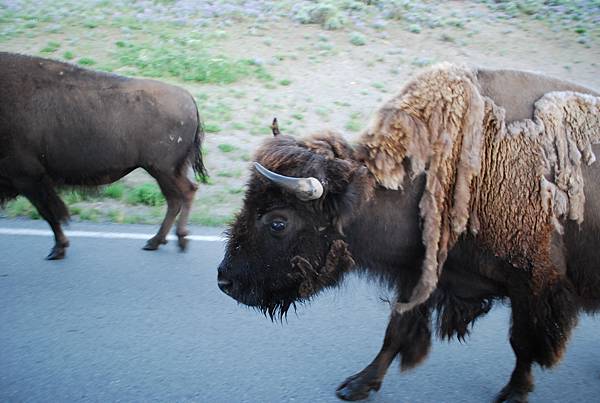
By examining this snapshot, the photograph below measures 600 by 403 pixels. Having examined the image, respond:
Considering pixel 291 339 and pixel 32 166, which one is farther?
pixel 32 166

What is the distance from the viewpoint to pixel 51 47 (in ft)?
38.4

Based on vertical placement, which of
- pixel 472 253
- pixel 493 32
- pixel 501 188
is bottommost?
pixel 493 32

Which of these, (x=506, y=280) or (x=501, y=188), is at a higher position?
(x=501, y=188)

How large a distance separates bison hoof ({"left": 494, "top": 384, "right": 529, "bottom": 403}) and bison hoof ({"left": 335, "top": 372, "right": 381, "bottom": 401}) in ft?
2.23

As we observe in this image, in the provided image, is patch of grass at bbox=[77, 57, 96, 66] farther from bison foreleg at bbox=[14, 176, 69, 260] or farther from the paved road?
the paved road

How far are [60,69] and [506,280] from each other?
4339mm

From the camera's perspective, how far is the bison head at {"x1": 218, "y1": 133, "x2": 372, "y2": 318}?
2.77 metres

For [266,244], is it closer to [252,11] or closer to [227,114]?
[227,114]

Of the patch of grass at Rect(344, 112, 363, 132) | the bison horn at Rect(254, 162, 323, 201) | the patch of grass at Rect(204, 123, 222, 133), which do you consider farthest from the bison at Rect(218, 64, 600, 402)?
the patch of grass at Rect(204, 123, 222, 133)

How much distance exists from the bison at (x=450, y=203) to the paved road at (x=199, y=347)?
0.58 m

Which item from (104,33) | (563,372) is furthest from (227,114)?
(563,372)

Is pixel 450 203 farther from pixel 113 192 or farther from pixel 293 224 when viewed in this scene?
pixel 113 192

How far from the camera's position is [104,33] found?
12.9 m

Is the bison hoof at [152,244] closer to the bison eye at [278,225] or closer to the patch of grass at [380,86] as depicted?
the bison eye at [278,225]
